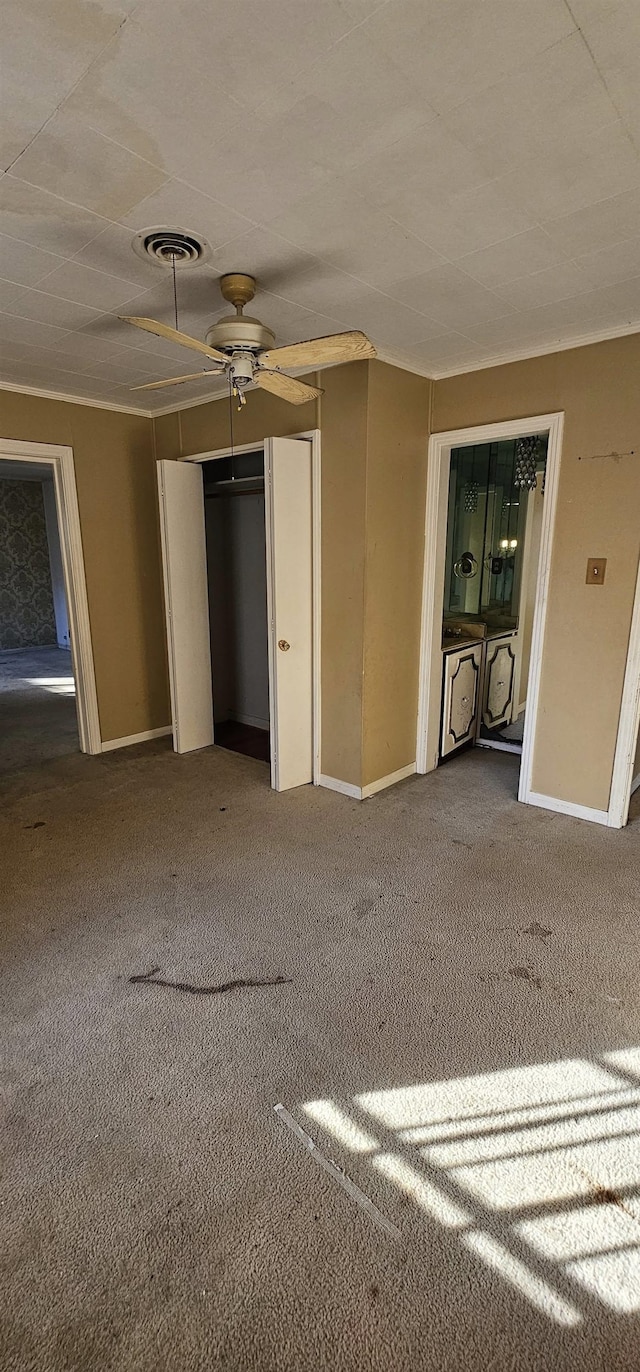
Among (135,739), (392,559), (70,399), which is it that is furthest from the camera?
(135,739)

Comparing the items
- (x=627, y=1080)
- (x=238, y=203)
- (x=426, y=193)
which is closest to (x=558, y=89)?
(x=426, y=193)

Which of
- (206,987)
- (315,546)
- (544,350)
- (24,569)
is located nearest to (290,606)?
(315,546)

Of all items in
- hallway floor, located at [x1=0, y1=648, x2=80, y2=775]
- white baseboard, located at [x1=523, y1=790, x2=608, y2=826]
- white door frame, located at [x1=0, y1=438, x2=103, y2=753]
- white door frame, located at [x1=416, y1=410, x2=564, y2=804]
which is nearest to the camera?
white door frame, located at [x1=416, y1=410, x2=564, y2=804]

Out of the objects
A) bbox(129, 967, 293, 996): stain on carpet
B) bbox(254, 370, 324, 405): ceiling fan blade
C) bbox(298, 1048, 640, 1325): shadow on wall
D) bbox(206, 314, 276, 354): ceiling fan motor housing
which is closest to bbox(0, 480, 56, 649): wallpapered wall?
bbox(254, 370, 324, 405): ceiling fan blade

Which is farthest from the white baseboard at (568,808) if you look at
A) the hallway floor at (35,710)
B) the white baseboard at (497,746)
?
the hallway floor at (35,710)

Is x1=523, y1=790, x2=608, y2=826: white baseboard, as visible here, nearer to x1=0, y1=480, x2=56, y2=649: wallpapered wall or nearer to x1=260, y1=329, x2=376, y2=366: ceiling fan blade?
x1=260, y1=329, x2=376, y2=366: ceiling fan blade

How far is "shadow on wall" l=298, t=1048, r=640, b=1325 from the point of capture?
126cm

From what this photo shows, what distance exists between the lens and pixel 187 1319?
1176 millimetres

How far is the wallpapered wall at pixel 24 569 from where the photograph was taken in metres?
8.72

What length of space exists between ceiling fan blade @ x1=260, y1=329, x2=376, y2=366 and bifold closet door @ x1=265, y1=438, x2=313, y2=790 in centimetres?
111

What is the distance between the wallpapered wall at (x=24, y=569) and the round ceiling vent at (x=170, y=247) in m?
7.71

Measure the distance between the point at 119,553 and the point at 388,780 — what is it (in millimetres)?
2639

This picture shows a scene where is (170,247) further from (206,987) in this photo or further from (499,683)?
(499,683)

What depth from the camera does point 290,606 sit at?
357cm
